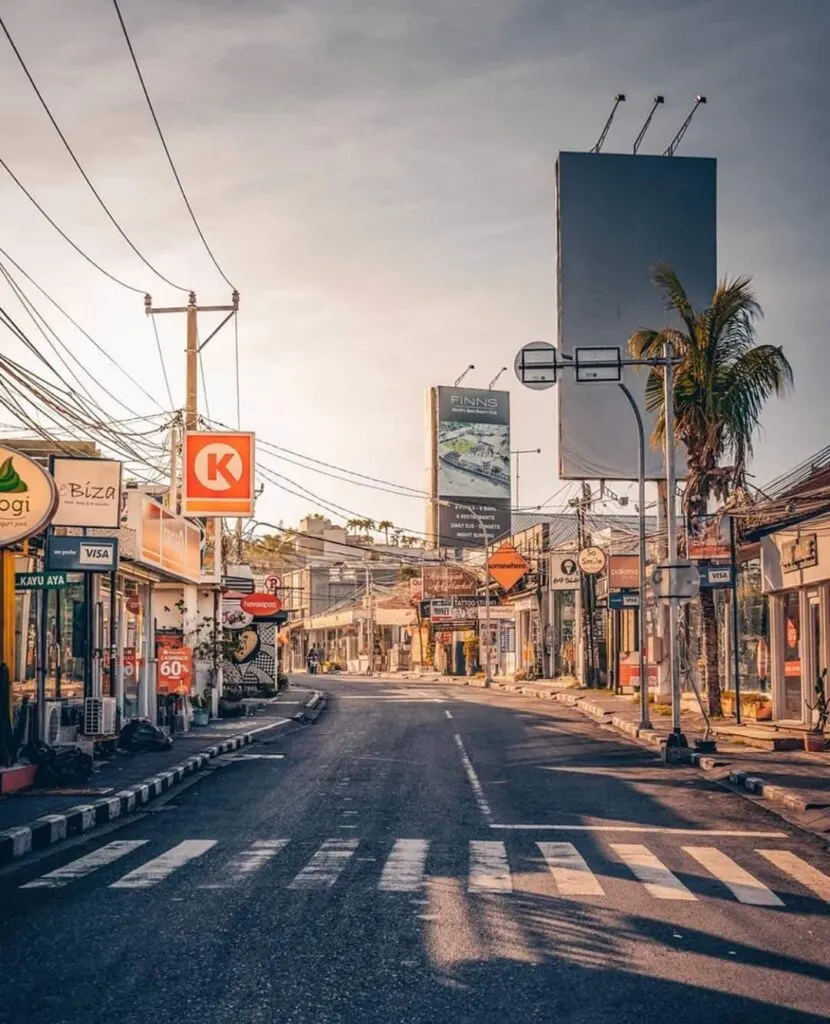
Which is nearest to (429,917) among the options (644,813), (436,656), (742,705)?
(644,813)

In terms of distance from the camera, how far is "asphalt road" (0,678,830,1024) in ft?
21.6

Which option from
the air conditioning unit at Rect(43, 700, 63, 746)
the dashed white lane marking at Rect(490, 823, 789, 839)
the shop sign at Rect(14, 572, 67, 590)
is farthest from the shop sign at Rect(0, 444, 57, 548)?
the dashed white lane marking at Rect(490, 823, 789, 839)

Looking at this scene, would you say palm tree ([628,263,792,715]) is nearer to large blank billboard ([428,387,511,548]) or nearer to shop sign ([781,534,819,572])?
shop sign ([781,534,819,572])

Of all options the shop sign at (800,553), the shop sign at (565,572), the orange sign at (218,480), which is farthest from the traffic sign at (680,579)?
the shop sign at (565,572)

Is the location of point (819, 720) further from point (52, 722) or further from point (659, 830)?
point (52, 722)

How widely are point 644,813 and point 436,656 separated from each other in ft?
233

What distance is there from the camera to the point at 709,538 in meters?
27.7

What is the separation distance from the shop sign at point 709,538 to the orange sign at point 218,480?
12.1 m

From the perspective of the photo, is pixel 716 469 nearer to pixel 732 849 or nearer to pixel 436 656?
pixel 732 849

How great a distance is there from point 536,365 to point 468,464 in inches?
2673

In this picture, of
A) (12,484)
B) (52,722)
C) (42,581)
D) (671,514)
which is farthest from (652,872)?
(671,514)

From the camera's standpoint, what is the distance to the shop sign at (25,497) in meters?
16.1

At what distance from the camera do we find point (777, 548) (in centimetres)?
2662

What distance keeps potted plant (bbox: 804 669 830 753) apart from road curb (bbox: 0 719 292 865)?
1051 cm
